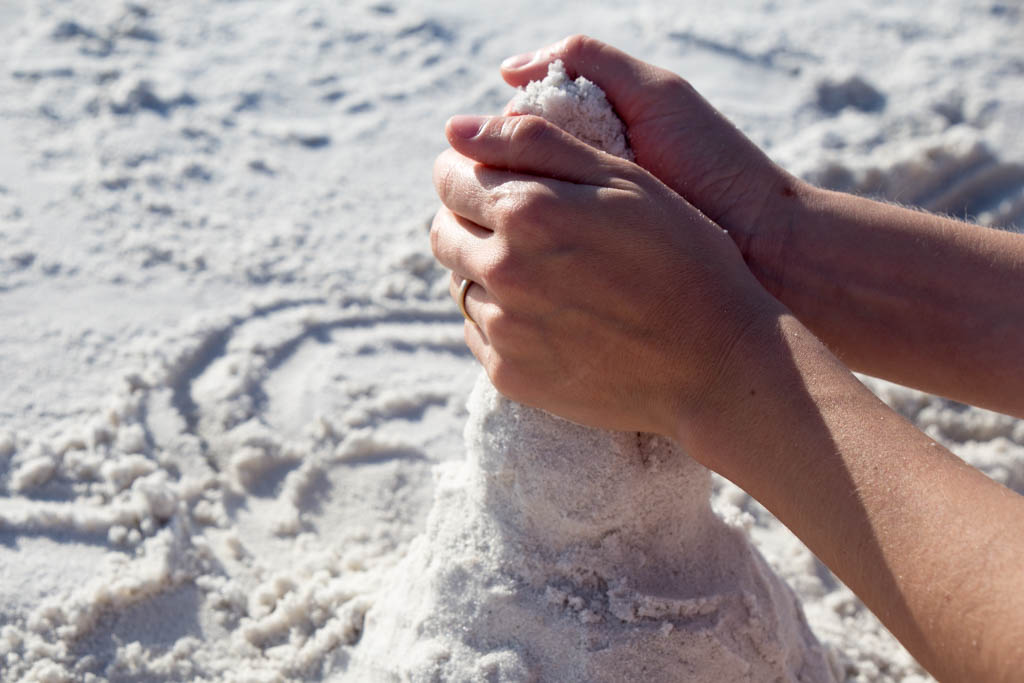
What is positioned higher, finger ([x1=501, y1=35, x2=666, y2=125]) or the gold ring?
finger ([x1=501, y1=35, x2=666, y2=125])

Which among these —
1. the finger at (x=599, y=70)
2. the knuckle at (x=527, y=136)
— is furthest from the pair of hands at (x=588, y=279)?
the finger at (x=599, y=70)

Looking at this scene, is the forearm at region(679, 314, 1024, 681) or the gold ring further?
the gold ring

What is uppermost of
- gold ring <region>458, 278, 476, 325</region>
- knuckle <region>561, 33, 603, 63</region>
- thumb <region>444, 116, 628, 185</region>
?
knuckle <region>561, 33, 603, 63</region>

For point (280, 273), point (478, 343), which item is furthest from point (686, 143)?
point (280, 273)

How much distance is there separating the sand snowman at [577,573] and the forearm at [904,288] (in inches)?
14.5

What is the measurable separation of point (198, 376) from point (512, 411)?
1.00 m

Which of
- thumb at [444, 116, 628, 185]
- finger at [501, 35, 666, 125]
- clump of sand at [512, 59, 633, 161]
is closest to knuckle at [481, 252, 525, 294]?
thumb at [444, 116, 628, 185]

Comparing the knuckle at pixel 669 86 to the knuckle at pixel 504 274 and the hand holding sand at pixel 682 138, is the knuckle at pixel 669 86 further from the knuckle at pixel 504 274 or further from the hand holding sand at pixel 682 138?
the knuckle at pixel 504 274

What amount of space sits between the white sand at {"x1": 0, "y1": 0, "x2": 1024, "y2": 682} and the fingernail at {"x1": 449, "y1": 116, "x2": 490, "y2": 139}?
0.63 metres

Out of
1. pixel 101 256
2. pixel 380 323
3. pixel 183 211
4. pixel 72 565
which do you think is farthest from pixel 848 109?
pixel 72 565

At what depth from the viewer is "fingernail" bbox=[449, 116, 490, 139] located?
1248 mm

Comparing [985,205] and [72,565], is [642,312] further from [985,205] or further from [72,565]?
[985,205]

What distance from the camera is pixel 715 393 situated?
1083mm

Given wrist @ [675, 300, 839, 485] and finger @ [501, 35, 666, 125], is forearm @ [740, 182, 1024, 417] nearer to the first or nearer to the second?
finger @ [501, 35, 666, 125]
